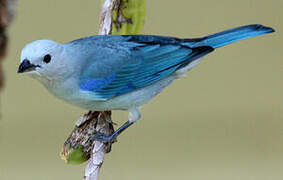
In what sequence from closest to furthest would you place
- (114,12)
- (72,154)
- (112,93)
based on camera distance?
(72,154)
(114,12)
(112,93)

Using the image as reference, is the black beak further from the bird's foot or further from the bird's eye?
the bird's foot

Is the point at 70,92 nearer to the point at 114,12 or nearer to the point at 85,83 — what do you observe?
the point at 85,83

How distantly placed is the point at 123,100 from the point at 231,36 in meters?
0.96

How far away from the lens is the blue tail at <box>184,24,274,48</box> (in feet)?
9.25

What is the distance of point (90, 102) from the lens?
108 inches

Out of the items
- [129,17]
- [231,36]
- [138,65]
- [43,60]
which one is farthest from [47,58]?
[231,36]

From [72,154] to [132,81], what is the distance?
0.78 metres

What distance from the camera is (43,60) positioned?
89.8 inches

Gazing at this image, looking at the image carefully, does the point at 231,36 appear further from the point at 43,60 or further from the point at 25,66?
the point at 25,66

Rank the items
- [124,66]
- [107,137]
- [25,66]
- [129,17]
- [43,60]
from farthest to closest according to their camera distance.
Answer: [124,66] → [107,137] → [129,17] → [43,60] → [25,66]

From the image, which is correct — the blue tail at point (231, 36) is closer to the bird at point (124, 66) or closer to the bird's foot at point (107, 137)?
the bird at point (124, 66)

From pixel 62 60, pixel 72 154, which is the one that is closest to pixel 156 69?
pixel 62 60

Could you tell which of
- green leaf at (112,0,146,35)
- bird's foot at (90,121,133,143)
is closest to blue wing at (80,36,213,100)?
green leaf at (112,0,146,35)

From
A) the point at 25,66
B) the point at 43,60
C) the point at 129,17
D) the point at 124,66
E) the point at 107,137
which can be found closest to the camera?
the point at 25,66
